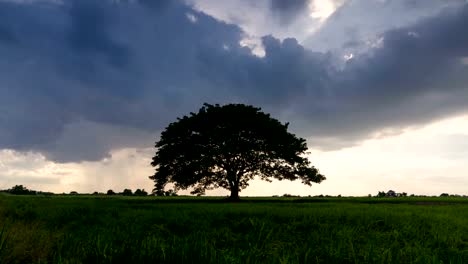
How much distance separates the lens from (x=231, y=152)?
43.4m

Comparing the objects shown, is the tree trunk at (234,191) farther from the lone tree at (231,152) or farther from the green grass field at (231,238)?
the green grass field at (231,238)

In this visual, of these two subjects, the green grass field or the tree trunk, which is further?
the tree trunk

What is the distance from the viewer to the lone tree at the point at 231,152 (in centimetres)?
4397

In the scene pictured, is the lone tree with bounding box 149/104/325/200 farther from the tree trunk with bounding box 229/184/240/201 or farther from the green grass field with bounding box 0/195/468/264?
the green grass field with bounding box 0/195/468/264

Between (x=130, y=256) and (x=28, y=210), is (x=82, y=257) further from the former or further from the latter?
(x=28, y=210)

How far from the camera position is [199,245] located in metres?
5.60

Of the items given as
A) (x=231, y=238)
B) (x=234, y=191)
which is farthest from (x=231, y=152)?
(x=231, y=238)

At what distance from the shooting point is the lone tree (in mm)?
43969

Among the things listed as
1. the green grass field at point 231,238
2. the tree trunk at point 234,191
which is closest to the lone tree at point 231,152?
the tree trunk at point 234,191

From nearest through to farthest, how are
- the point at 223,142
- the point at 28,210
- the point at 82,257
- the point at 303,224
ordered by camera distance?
the point at 82,257 → the point at 303,224 → the point at 28,210 → the point at 223,142

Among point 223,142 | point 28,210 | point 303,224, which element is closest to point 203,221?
point 303,224

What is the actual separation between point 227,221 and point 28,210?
10512mm

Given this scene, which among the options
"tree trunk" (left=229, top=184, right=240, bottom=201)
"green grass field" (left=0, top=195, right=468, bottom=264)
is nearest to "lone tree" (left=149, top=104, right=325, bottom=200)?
"tree trunk" (left=229, top=184, right=240, bottom=201)

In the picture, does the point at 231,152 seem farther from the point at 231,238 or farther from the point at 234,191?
the point at 231,238
